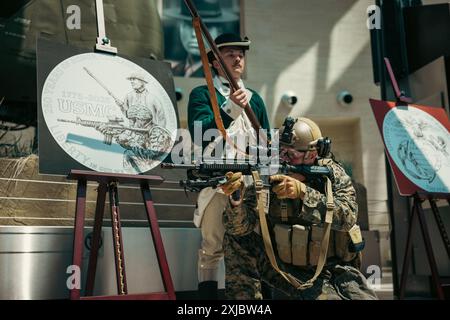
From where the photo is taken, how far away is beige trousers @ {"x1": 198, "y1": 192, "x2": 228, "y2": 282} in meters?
2.91

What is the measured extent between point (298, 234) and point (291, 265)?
179 mm

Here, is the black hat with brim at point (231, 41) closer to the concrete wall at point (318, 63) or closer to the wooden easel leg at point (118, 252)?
the wooden easel leg at point (118, 252)

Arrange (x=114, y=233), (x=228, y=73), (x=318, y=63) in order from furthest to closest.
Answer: (x=318, y=63), (x=228, y=73), (x=114, y=233)

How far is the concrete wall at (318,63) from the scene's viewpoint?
28.1ft

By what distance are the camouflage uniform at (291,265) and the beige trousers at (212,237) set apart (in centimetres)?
15

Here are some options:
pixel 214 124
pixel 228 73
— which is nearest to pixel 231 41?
pixel 228 73

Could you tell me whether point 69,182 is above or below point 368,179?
below

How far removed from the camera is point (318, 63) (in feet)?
28.6

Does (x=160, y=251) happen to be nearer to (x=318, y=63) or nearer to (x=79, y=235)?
(x=79, y=235)

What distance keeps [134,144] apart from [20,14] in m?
2.96

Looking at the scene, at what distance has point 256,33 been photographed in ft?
28.1

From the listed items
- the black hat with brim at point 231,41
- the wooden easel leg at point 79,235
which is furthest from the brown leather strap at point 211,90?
the wooden easel leg at point 79,235
